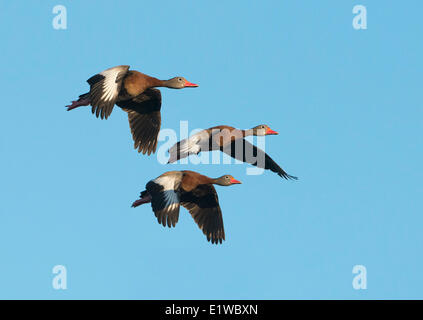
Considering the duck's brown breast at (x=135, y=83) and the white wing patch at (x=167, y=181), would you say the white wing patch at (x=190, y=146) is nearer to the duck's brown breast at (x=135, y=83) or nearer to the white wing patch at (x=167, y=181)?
the white wing patch at (x=167, y=181)

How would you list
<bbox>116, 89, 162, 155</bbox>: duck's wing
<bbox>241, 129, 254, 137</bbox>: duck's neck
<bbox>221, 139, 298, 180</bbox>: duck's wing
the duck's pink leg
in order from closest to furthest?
the duck's pink leg → <bbox>116, 89, 162, 155</bbox>: duck's wing → <bbox>241, 129, 254, 137</bbox>: duck's neck → <bbox>221, 139, 298, 180</bbox>: duck's wing

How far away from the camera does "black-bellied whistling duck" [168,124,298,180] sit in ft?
60.4

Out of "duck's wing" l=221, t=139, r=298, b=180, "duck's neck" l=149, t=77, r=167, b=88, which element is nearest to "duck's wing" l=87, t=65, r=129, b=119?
"duck's neck" l=149, t=77, r=167, b=88

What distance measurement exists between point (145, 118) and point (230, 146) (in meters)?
1.82

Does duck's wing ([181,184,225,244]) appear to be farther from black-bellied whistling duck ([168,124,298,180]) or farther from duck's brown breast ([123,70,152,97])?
duck's brown breast ([123,70,152,97])

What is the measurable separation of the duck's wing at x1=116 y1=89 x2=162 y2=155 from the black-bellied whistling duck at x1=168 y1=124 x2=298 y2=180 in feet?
4.20

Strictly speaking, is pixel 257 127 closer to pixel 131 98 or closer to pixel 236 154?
pixel 236 154

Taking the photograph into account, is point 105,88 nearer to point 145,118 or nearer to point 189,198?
point 145,118

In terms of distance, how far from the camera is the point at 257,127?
66.1 feet

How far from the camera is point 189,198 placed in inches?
746

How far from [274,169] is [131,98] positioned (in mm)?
3796

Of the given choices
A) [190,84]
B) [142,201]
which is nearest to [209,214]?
[142,201]
